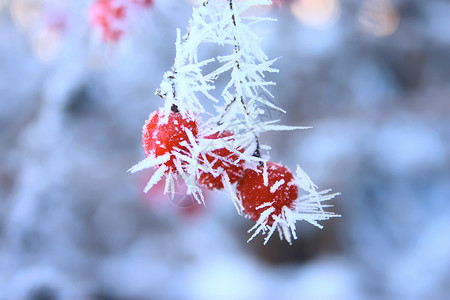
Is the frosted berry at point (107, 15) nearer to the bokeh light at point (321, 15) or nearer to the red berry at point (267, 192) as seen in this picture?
the red berry at point (267, 192)

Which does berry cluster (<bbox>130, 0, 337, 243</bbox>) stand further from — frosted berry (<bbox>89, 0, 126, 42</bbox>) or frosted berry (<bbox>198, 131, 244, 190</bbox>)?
frosted berry (<bbox>89, 0, 126, 42</bbox>)

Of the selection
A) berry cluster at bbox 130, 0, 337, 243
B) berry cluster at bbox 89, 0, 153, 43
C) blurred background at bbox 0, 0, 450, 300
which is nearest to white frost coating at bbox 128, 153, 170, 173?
berry cluster at bbox 130, 0, 337, 243

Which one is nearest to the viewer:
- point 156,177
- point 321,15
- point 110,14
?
point 156,177

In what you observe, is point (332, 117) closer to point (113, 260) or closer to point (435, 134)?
point (435, 134)

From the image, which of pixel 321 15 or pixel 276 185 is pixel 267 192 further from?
pixel 321 15

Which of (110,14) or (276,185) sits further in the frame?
(110,14)

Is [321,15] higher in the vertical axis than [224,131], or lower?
higher

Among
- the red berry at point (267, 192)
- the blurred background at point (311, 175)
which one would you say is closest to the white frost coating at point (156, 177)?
the red berry at point (267, 192)

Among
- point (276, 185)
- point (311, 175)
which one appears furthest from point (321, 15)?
point (276, 185)
